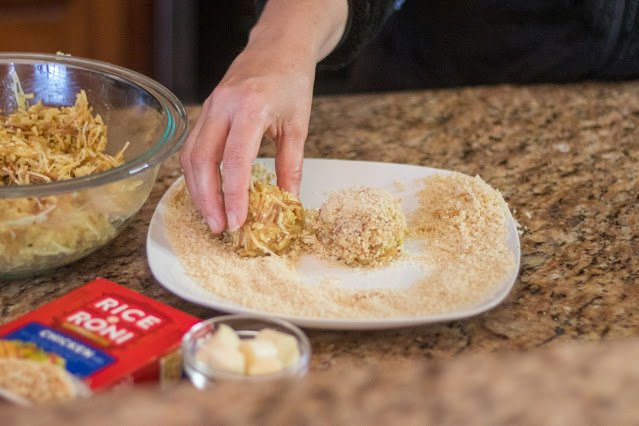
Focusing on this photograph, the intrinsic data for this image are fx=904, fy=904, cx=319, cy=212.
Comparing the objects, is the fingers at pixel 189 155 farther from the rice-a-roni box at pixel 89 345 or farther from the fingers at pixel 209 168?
the rice-a-roni box at pixel 89 345

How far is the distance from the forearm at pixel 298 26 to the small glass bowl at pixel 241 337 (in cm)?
55

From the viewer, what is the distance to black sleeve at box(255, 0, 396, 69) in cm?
165

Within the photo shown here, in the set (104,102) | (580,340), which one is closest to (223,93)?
(104,102)

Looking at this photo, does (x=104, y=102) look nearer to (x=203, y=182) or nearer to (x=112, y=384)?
(x=203, y=182)

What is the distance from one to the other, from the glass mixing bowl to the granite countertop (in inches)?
2.4

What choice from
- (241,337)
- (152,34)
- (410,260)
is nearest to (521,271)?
(410,260)

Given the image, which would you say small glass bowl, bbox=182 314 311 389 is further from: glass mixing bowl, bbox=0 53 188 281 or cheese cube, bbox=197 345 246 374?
glass mixing bowl, bbox=0 53 188 281

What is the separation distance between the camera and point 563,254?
50.0 inches

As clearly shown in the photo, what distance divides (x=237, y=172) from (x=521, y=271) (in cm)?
40

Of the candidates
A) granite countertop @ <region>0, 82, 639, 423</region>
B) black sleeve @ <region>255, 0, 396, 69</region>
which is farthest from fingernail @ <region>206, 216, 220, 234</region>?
black sleeve @ <region>255, 0, 396, 69</region>

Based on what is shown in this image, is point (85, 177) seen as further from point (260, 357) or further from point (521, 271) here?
point (521, 271)

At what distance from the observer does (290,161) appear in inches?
50.9

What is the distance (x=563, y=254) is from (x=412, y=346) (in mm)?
341

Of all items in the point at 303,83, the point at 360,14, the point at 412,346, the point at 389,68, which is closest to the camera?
the point at 412,346
